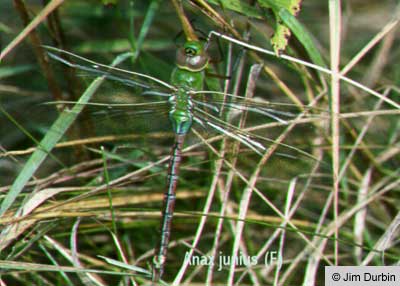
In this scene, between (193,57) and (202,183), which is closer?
(193,57)

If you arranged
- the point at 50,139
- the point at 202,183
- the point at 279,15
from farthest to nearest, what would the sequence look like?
the point at 202,183
the point at 50,139
the point at 279,15

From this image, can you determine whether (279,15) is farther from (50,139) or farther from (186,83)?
(50,139)

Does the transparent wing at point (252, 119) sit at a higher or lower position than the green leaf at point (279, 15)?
lower

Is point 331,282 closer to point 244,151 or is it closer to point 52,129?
point 244,151

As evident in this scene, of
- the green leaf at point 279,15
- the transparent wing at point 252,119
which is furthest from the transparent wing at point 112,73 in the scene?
the green leaf at point 279,15

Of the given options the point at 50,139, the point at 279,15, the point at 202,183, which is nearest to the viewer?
the point at 279,15

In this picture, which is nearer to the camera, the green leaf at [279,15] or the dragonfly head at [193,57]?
the green leaf at [279,15]

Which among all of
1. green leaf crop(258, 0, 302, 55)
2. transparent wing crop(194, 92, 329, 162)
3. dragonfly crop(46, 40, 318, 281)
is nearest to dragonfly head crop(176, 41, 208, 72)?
dragonfly crop(46, 40, 318, 281)

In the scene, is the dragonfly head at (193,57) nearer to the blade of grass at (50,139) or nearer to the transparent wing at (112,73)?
the transparent wing at (112,73)

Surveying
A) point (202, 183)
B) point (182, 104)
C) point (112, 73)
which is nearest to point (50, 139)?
point (112, 73)
